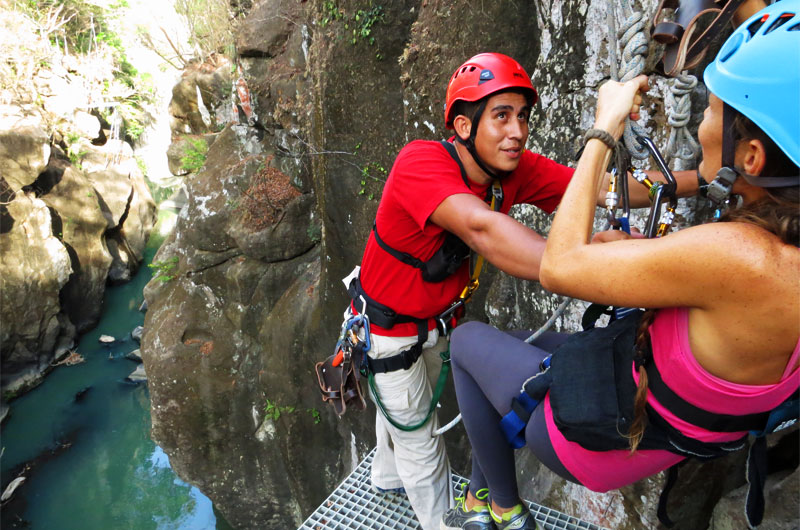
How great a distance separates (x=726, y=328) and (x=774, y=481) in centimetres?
151

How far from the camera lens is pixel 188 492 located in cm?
1380

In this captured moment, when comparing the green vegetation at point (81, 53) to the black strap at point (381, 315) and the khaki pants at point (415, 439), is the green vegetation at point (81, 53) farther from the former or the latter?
the khaki pants at point (415, 439)

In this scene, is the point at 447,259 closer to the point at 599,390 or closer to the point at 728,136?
the point at 599,390

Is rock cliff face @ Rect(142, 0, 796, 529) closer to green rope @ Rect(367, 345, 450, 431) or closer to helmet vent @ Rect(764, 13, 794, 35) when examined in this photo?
green rope @ Rect(367, 345, 450, 431)

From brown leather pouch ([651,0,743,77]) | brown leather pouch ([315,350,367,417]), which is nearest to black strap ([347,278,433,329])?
brown leather pouch ([315,350,367,417])

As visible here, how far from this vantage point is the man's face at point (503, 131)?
231 cm

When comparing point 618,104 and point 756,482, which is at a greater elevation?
point 618,104

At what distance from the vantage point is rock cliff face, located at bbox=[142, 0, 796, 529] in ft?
10.5

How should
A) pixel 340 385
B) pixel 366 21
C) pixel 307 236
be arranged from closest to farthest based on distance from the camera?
pixel 340 385 < pixel 366 21 < pixel 307 236

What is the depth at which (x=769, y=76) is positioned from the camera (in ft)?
3.94

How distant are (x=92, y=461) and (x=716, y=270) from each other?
16639mm

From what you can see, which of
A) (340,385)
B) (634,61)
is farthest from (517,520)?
(634,61)

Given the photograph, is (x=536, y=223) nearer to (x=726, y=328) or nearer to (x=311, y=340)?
(x=726, y=328)

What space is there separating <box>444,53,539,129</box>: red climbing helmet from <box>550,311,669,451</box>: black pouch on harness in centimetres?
120
